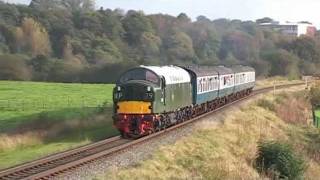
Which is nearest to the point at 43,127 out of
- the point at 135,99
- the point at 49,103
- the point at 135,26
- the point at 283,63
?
the point at 135,99

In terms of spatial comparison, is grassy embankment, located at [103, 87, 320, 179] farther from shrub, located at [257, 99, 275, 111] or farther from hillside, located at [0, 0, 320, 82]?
hillside, located at [0, 0, 320, 82]

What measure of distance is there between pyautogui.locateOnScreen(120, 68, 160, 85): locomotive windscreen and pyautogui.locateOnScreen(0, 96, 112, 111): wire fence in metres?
16.0

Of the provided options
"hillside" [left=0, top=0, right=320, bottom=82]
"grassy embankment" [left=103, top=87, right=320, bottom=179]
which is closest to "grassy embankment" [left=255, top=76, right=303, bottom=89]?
"hillside" [left=0, top=0, right=320, bottom=82]

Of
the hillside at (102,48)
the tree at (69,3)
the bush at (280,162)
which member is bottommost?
the bush at (280,162)

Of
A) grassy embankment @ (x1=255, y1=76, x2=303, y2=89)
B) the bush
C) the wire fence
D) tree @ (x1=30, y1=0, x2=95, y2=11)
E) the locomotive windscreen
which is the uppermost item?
tree @ (x1=30, y1=0, x2=95, y2=11)

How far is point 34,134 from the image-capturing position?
28391mm

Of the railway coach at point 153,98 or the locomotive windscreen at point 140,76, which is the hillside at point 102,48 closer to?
the railway coach at point 153,98

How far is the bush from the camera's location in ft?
78.9

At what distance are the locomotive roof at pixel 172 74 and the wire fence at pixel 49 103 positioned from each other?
11832 mm

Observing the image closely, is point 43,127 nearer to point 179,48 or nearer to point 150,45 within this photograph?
point 150,45

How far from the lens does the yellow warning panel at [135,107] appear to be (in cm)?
2555

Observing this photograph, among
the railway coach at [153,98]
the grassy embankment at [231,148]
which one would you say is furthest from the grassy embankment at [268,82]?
the railway coach at [153,98]

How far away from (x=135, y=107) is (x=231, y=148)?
5.15m

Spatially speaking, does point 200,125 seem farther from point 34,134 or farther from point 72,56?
point 72,56
